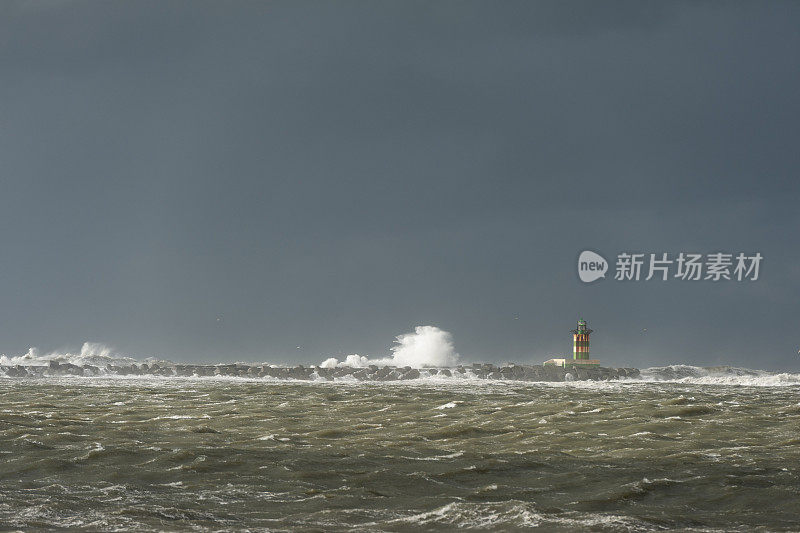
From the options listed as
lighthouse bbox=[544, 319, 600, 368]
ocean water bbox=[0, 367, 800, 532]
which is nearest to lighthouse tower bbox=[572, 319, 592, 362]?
lighthouse bbox=[544, 319, 600, 368]

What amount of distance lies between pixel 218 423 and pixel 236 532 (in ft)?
41.5

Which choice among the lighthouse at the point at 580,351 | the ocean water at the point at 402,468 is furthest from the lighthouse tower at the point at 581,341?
the ocean water at the point at 402,468

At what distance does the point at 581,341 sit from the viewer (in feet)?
201

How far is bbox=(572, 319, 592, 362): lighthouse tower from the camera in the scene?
60884 millimetres

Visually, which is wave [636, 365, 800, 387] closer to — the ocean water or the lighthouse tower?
the lighthouse tower

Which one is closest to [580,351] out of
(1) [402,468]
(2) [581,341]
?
(2) [581,341]

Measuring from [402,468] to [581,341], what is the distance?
4818 cm

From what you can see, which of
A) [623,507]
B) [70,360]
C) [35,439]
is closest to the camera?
[623,507]

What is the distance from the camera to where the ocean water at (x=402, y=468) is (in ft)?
37.0

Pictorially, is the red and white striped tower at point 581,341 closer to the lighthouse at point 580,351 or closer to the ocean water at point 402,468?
the lighthouse at point 580,351

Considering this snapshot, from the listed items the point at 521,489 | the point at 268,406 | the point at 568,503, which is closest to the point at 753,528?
the point at 568,503

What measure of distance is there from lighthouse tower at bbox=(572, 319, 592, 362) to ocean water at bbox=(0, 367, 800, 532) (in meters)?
33.7

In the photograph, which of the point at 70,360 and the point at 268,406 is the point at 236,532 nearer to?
the point at 268,406

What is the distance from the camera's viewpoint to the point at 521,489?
1325 cm
